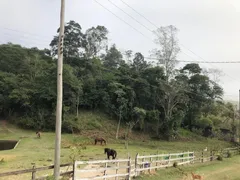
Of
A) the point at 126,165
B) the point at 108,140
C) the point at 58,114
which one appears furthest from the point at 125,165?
the point at 108,140

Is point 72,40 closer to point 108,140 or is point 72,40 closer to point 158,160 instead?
point 108,140

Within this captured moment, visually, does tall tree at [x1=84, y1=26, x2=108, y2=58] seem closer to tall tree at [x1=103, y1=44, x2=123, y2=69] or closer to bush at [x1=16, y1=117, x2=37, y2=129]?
tall tree at [x1=103, y1=44, x2=123, y2=69]

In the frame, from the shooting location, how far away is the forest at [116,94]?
43531 mm

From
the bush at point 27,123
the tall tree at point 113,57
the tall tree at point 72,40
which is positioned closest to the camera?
the bush at point 27,123

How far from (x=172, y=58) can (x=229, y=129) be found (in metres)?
15.5

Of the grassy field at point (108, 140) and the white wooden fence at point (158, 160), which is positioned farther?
the grassy field at point (108, 140)

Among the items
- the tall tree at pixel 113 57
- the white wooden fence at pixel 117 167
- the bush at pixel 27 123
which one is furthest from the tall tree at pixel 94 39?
the white wooden fence at pixel 117 167

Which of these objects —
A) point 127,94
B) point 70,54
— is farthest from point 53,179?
point 70,54

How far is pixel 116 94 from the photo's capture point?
47594mm

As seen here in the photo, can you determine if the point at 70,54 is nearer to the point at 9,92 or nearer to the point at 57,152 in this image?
the point at 9,92

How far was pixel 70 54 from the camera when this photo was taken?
56.7m

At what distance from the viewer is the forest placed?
43531mm

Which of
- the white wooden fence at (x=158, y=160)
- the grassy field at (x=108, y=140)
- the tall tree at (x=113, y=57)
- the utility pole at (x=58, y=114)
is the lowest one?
the grassy field at (x=108, y=140)

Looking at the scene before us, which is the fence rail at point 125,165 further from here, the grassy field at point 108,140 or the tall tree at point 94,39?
the tall tree at point 94,39
